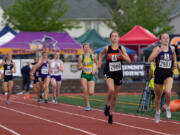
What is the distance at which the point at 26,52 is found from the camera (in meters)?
35.1

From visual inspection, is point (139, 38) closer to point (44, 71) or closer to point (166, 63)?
point (44, 71)

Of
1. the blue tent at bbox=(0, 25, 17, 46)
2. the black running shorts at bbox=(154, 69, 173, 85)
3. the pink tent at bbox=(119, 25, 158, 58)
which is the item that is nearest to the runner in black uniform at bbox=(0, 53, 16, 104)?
the black running shorts at bbox=(154, 69, 173, 85)

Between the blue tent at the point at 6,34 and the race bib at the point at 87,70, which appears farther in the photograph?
the blue tent at the point at 6,34

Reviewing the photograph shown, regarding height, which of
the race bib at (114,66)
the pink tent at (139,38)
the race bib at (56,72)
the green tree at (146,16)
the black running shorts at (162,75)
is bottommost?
the black running shorts at (162,75)

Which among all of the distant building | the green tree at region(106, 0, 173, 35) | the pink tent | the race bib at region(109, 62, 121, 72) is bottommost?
→ the race bib at region(109, 62, 121, 72)

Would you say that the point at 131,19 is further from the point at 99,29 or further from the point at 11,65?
the point at 11,65

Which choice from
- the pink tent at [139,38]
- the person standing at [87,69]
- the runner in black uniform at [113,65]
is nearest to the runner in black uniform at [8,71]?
the person standing at [87,69]

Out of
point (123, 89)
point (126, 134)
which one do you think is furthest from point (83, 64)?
point (123, 89)

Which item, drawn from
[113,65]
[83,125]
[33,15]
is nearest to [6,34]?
[33,15]

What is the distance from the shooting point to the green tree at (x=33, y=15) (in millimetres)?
61469

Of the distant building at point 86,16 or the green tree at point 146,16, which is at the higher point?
the distant building at point 86,16

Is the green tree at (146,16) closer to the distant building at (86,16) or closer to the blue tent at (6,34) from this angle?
the blue tent at (6,34)

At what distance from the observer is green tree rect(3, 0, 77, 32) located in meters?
61.5

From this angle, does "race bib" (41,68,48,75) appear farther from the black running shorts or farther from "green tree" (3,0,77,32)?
"green tree" (3,0,77,32)
